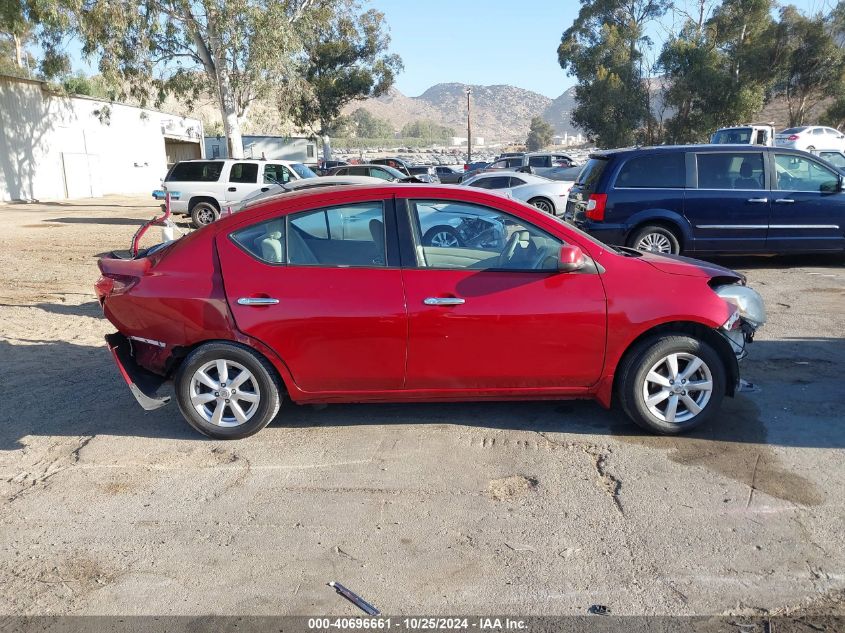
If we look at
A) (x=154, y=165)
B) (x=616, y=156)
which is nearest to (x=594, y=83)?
(x=154, y=165)

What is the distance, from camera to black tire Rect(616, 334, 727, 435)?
4586 millimetres

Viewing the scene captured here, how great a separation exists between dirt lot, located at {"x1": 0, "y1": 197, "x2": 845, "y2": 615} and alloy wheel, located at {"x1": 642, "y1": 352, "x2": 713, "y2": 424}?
20 cm

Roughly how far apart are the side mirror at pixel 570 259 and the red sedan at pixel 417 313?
0.02 meters

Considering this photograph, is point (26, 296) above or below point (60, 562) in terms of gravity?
above

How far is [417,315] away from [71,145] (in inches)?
1254

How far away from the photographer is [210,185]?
1936cm

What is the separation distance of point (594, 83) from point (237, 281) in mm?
40455

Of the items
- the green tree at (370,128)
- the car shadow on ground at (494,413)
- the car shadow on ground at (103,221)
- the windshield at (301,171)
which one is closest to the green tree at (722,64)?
the windshield at (301,171)

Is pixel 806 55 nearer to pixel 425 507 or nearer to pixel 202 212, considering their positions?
pixel 202 212

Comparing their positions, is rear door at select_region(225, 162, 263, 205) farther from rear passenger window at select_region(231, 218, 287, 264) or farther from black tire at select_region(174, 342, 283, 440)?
black tire at select_region(174, 342, 283, 440)

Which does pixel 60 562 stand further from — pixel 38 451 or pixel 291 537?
pixel 38 451

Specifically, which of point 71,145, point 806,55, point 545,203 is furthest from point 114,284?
point 806,55

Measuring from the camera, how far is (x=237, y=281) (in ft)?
15.1

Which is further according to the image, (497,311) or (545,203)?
(545,203)
